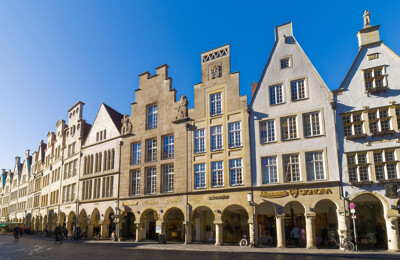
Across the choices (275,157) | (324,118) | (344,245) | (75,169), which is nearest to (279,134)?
(275,157)

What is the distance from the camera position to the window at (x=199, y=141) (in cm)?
3133

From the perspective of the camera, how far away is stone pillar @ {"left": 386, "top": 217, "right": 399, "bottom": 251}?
21688 millimetres

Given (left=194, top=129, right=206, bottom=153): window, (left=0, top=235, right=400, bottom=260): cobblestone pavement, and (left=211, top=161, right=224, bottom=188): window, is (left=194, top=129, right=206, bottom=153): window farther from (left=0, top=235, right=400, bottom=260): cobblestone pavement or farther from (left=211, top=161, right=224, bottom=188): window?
(left=0, top=235, right=400, bottom=260): cobblestone pavement

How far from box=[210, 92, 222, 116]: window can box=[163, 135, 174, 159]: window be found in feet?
17.8

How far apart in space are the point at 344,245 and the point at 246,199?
310 inches

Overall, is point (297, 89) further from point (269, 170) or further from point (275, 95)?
point (269, 170)

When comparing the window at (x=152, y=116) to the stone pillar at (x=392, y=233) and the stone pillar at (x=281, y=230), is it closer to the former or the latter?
the stone pillar at (x=281, y=230)

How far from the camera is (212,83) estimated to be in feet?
105

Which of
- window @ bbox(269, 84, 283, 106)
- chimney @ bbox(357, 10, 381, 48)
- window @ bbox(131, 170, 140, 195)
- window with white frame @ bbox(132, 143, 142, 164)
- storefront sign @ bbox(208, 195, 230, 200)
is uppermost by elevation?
chimney @ bbox(357, 10, 381, 48)

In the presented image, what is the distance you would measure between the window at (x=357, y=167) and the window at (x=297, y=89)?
5.86 meters

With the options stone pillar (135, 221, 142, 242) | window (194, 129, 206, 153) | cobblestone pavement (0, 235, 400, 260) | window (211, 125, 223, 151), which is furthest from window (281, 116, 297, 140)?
stone pillar (135, 221, 142, 242)

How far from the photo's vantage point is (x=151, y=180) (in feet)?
115

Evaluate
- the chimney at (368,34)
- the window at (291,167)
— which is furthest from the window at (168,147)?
the chimney at (368,34)

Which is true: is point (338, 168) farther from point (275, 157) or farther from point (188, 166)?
point (188, 166)
